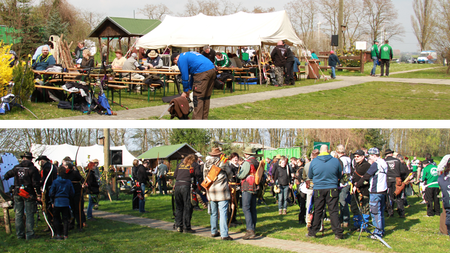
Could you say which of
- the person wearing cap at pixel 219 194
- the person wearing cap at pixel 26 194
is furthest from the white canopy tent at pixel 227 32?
the person wearing cap at pixel 26 194

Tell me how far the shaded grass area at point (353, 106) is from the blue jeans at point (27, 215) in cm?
460

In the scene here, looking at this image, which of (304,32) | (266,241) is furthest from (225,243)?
(304,32)

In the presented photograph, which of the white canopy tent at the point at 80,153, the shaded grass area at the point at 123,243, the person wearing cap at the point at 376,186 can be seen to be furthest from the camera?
the white canopy tent at the point at 80,153

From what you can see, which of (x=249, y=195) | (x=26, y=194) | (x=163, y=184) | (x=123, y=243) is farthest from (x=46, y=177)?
(x=163, y=184)

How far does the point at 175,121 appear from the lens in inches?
361

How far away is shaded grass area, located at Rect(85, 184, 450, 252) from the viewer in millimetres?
6164

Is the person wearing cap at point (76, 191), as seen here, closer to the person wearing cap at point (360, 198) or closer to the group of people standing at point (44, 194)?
the group of people standing at point (44, 194)

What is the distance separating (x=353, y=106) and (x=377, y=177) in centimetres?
552

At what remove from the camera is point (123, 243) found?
257 inches

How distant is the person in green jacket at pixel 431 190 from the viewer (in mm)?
9023

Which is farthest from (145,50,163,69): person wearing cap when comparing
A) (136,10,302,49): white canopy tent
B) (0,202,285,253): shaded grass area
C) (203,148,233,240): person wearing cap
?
(203,148,233,240): person wearing cap

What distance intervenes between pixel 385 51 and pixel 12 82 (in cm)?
1683

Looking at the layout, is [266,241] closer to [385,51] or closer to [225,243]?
[225,243]

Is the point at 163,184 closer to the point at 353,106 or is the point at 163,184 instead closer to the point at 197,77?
the point at 353,106
